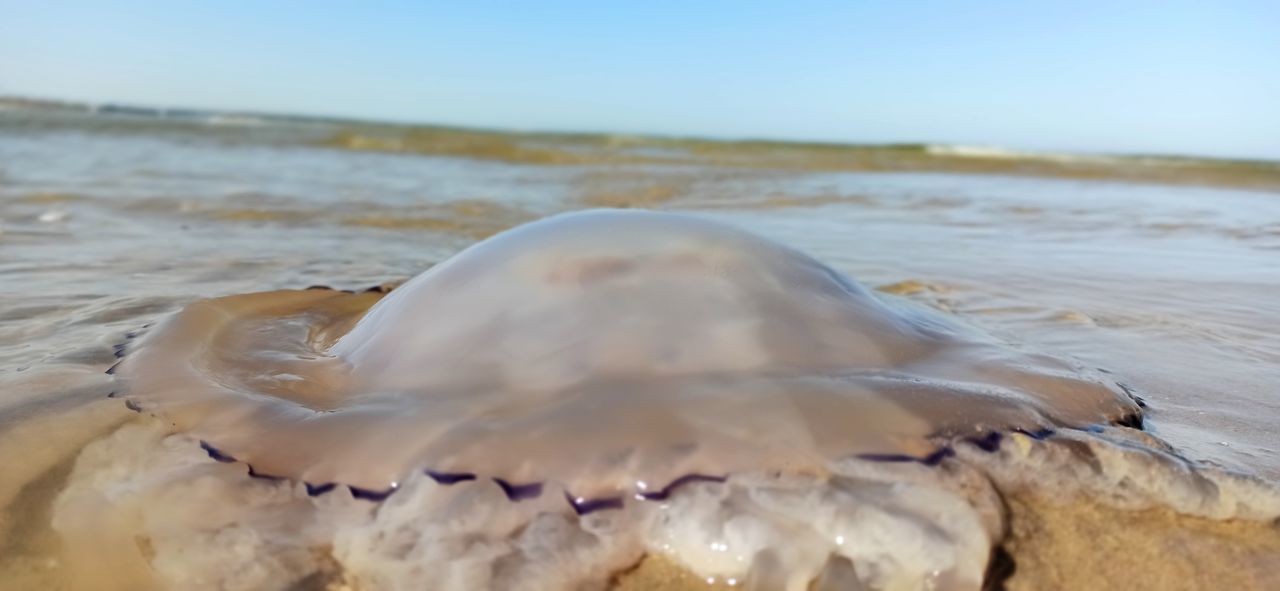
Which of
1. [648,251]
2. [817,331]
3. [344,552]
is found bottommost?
[344,552]

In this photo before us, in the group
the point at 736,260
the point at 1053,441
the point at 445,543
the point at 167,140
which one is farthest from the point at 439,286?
the point at 167,140

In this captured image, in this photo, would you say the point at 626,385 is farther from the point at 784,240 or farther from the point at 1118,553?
the point at 784,240

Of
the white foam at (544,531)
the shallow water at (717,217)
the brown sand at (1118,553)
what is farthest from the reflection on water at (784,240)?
the white foam at (544,531)

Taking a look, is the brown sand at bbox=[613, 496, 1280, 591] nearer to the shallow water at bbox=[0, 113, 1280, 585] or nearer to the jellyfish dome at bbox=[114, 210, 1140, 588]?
the jellyfish dome at bbox=[114, 210, 1140, 588]

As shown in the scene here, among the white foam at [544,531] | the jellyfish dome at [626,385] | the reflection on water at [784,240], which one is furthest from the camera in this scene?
the reflection on water at [784,240]

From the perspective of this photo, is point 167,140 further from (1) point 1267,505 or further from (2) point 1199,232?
(1) point 1267,505

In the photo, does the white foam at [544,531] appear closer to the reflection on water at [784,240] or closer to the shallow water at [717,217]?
the shallow water at [717,217]

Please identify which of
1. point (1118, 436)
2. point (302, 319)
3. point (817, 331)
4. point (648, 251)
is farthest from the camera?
point (302, 319)
